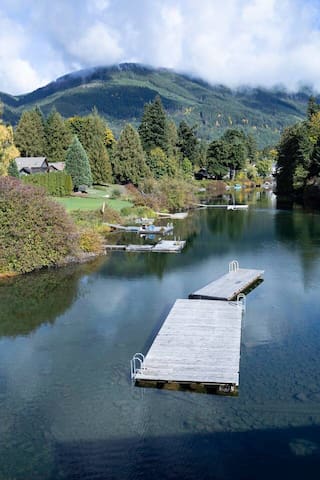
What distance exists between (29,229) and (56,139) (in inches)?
1883

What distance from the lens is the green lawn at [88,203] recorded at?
2079 inches

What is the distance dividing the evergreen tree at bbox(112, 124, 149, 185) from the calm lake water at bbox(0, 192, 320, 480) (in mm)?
42012

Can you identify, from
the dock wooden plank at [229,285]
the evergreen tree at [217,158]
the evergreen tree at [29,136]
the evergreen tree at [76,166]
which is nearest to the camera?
the dock wooden plank at [229,285]

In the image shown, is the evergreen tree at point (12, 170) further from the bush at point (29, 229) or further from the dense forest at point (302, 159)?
the dense forest at point (302, 159)

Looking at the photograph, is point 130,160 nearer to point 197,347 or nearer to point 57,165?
point 57,165

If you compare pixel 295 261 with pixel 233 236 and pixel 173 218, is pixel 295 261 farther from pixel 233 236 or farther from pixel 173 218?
pixel 173 218

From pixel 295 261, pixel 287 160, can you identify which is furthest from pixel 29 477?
pixel 287 160

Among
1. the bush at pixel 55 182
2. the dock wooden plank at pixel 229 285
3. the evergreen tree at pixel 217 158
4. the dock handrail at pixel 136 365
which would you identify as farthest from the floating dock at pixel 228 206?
the dock handrail at pixel 136 365

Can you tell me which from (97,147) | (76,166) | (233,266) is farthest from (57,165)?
(233,266)

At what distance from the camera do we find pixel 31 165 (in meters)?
68.3

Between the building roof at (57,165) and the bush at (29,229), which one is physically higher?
the building roof at (57,165)

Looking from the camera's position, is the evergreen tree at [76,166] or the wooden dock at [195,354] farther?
the evergreen tree at [76,166]

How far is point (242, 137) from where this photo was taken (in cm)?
12688

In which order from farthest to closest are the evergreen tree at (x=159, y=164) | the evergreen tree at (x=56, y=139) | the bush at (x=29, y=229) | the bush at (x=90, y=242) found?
1. the evergreen tree at (x=159, y=164)
2. the evergreen tree at (x=56, y=139)
3. the bush at (x=90, y=242)
4. the bush at (x=29, y=229)
